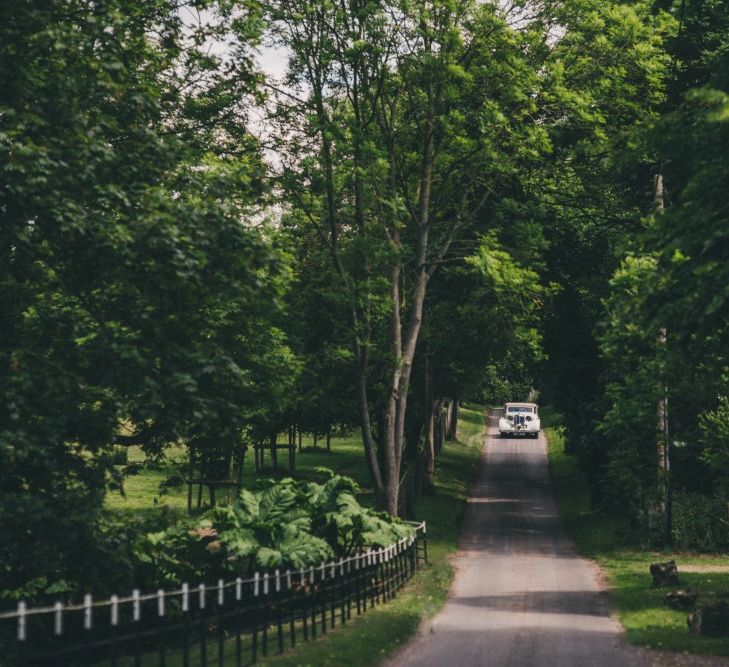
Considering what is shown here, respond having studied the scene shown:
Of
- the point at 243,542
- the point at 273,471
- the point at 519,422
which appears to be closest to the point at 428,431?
the point at 273,471

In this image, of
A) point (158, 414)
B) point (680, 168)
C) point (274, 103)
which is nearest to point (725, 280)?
point (680, 168)

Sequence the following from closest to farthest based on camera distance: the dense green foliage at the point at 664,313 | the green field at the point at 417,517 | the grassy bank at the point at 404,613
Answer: the dense green foliage at the point at 664,313 < the grassy bank at the point at 404,613 < the green field at the point at 417,517

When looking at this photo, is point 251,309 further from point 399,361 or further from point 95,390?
point 95,390

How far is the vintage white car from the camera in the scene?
246 feet

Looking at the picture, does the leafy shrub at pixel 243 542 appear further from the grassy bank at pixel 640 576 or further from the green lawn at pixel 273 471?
the green lawn at pixel 273 471

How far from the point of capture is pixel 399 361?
92.7ft

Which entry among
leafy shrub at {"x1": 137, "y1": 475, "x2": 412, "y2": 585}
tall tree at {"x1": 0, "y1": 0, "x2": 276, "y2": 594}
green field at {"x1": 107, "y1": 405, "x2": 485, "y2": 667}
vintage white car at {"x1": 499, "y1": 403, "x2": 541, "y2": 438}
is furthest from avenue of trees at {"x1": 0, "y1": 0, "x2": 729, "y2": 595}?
vintage white car at {"x1": 499, "y1": 403, "x2": 541, "y2": 438}

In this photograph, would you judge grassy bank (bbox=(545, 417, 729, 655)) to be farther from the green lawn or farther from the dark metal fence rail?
the green lawn

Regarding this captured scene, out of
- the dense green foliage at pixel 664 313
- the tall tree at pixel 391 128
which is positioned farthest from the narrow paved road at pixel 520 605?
the tall tree at pixel 391 128

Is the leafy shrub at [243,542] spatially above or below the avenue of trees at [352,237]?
below

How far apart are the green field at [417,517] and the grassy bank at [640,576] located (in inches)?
147

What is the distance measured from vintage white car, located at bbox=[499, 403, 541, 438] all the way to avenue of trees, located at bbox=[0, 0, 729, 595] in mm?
29043

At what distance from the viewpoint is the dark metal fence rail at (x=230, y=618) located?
13.6m

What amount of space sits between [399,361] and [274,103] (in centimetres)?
748
